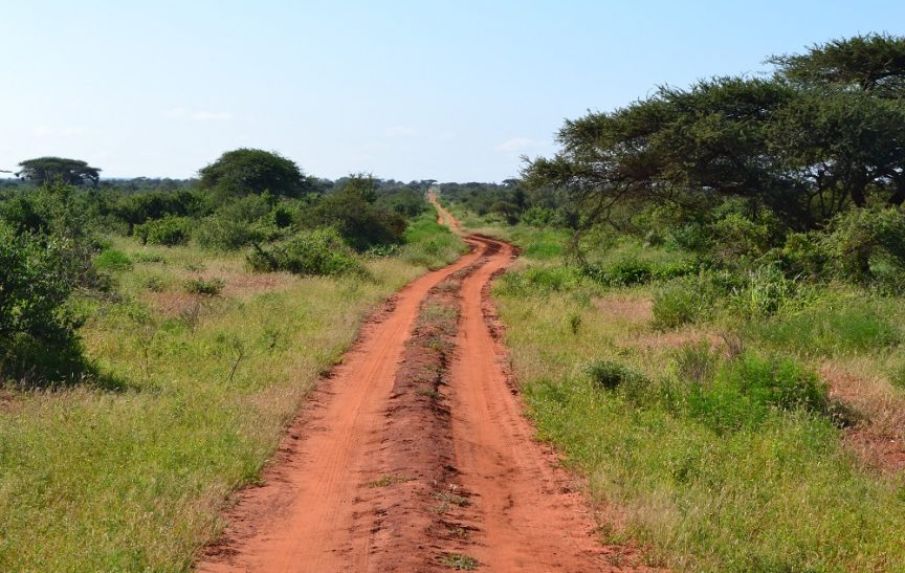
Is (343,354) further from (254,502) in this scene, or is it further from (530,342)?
(254,502)

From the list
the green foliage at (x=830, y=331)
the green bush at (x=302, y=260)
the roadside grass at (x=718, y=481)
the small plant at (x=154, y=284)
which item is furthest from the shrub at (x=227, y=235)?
the roadside grass at (x=718, y=481)

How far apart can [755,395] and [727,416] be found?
0.71 metres

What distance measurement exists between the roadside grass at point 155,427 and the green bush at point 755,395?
14.6 feet

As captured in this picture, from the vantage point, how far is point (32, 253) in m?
11.7

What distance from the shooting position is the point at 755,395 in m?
9.91

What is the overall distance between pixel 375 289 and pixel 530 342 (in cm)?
817

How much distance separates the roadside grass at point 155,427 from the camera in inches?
236

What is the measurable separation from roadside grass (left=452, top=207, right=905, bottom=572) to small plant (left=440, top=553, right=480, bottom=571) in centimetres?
119

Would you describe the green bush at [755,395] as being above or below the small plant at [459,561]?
above

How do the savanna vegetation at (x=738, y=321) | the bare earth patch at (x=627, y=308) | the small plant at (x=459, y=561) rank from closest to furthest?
the small plant at (x=459, y=561), the savanna vegetation at (x=738, y=321), the bare earth patch at (x=627, y=308)

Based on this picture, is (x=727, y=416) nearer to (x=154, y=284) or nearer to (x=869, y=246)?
(x=869, y=246)

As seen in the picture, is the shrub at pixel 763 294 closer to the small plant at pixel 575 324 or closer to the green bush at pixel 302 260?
the small plant at pixel 575 324

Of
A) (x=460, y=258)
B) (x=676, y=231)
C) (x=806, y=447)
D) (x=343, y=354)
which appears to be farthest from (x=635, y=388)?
(x=460, y=258)

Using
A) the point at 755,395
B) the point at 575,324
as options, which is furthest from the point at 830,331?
the point at 575,324
